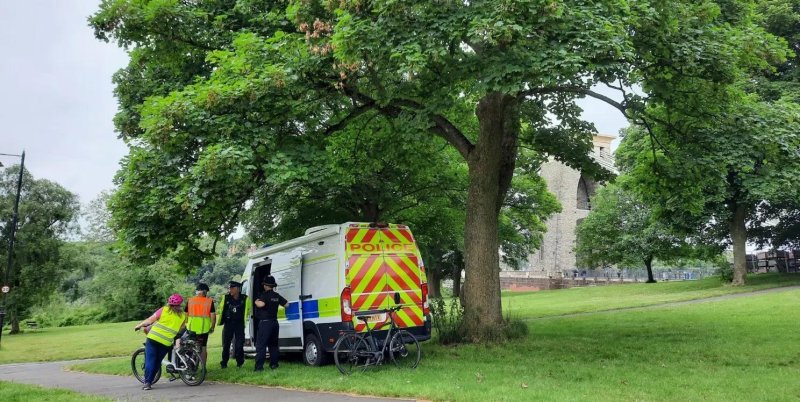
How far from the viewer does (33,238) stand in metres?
38.1

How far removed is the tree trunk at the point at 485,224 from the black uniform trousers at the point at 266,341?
3824 mm

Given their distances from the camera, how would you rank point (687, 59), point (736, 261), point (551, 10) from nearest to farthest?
point (551, 10) < point (687, 59) < point (736, 261)

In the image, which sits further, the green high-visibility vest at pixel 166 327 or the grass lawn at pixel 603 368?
the green high-visibility vest at pixel 166 327

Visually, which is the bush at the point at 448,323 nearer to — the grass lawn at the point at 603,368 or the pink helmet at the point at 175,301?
the grass lawn at the point at 603,368

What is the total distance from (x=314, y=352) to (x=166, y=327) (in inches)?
105

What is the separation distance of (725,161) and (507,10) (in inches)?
231

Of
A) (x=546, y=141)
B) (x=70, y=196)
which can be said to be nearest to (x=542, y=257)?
(x=70, y=196)

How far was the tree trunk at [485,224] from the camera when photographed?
12188mm

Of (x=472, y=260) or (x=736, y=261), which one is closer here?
(x=472, y=260)

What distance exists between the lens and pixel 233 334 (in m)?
12.2

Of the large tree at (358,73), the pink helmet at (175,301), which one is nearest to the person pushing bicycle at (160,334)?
the pink helmet at (175,301)

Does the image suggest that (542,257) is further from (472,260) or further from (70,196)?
(472,260)

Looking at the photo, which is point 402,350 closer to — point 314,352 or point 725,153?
point 314,352

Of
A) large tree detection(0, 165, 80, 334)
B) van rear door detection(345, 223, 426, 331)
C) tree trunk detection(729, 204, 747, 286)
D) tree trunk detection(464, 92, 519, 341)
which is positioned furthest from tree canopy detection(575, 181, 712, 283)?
large tree detection(0, 165, 80, 334)
